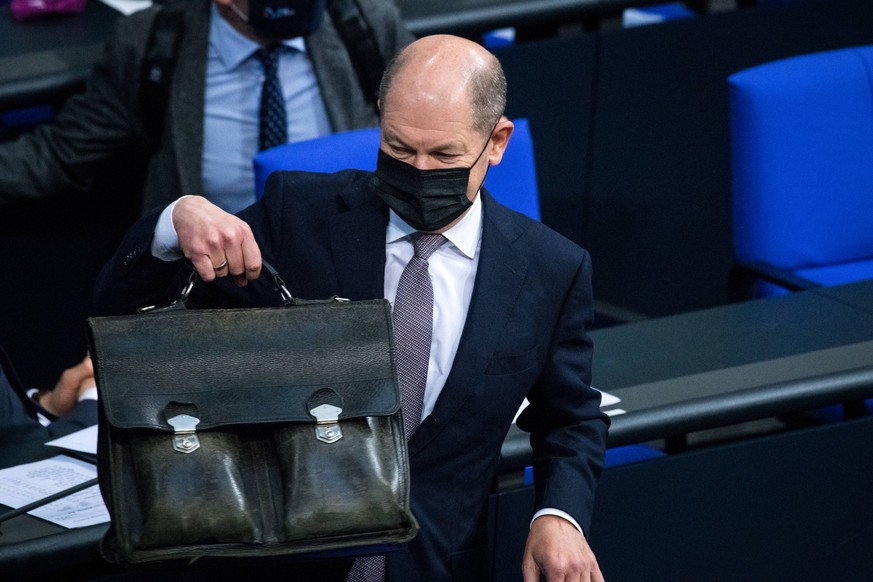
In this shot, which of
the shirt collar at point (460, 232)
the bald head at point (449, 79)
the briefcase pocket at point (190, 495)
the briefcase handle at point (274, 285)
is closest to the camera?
the briefcase pocket at point (190, 495)

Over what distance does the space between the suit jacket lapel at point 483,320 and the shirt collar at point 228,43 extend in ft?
4.77

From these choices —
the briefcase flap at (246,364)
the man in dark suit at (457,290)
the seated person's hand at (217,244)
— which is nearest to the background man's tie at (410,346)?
the man in dark suit at (457,290)

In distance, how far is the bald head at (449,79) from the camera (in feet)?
5.92

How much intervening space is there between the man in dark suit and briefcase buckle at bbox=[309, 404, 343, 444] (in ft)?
0.72

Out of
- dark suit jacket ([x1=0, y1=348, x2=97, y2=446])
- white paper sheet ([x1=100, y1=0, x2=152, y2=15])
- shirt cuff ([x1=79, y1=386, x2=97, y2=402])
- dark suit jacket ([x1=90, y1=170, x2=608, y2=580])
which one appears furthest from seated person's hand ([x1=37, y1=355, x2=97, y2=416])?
white paper sheet ([x1=100, y1=0, x2=152, y2=15])

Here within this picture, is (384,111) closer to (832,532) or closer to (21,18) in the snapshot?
(832,532)

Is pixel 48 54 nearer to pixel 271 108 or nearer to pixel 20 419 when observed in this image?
pixel 271 108

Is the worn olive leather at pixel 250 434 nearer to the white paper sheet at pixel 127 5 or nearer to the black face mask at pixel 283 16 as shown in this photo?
the black face mask at pixel 283 16

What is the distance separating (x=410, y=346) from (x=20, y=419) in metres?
0.87

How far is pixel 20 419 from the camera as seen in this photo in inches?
92.4

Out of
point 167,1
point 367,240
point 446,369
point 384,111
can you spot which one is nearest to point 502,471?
point 446,369

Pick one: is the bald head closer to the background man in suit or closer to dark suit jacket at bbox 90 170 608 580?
dark suit jacket at bbox 90 170 608 580

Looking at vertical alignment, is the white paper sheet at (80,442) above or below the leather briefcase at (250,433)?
below

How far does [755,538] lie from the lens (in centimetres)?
248
